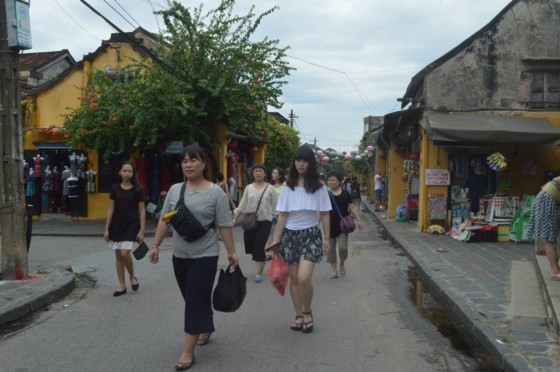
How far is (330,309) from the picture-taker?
24.3 feet

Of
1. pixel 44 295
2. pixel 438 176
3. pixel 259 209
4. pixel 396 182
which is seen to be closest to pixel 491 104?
pixel 438 176

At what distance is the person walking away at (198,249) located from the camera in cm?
509

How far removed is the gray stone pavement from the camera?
5484mm

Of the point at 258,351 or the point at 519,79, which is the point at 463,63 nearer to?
the point at 519,79

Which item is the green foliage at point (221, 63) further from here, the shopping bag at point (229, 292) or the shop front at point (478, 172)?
the shopping bag at point (229, 292)

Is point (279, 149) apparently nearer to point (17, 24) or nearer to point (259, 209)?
point (259, 209)

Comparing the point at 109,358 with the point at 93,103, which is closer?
the point at 109,358

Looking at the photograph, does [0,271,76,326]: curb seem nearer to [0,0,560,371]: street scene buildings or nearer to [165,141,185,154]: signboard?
[0,0,560,371]: street scene buildings

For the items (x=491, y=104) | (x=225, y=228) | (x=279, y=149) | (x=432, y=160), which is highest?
(x=491, y=104)

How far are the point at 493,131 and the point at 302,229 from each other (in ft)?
29.7

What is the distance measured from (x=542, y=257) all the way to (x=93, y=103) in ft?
44.1

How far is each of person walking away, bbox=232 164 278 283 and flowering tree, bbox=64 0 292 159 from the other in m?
7.47

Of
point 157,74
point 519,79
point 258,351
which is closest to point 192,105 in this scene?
point 157,74

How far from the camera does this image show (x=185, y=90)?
1691 cm
